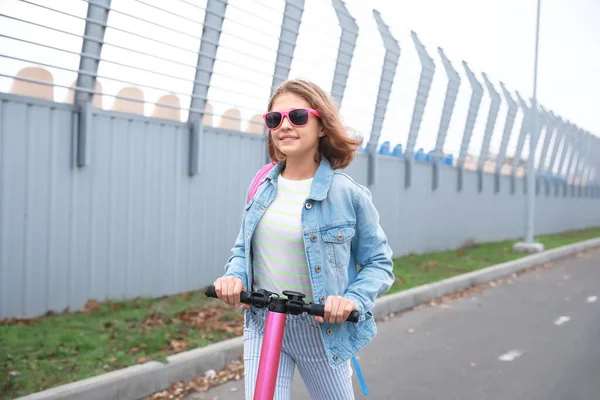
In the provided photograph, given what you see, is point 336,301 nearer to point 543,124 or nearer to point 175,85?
point 175,85

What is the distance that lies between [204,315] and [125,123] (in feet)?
7.96

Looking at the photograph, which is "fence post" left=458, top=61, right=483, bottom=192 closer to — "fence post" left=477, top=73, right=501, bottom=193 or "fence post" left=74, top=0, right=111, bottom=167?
"fence post" left=477, top=73, right=501, bottom=193

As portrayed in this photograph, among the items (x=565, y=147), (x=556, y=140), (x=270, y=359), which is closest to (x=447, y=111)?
(x=556, y=140)

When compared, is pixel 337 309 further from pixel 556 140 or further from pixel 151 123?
pixel 556 140

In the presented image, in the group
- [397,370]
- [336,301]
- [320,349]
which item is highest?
[336,301]

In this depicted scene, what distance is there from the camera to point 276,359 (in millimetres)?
2000

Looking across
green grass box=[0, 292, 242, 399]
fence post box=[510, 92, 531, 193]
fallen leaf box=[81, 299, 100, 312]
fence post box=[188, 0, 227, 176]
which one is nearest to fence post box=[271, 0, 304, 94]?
fence post box=[188, 0, 227, 176]

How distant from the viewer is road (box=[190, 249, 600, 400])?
4965 mm

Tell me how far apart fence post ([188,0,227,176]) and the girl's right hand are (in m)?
6.28

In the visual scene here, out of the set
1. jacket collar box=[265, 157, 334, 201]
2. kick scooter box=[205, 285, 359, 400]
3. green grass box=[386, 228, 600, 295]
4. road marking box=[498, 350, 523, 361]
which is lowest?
green grass box=[386, 228, 600, 295]

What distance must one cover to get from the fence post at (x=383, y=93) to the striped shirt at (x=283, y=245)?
406 inches

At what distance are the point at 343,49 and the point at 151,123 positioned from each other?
4.30 metres

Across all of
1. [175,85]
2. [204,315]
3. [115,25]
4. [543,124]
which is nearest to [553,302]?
[204,315]

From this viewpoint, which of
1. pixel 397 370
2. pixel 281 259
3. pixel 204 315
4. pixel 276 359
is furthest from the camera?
pixel 204 315
